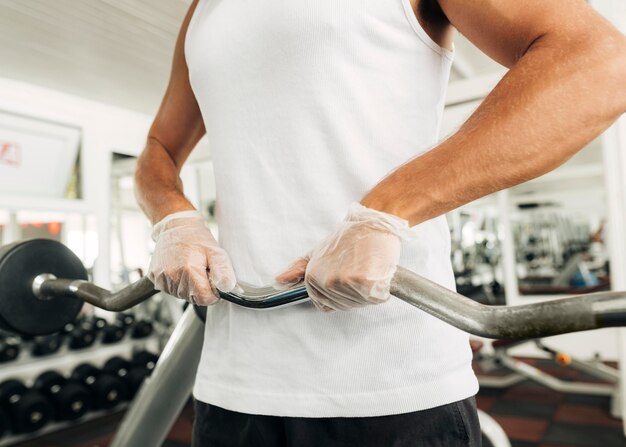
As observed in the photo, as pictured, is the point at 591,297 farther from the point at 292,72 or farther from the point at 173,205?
the point at 173,205

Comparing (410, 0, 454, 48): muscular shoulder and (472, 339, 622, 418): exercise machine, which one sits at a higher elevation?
(410, 0, 454, 48): muscular shoulder

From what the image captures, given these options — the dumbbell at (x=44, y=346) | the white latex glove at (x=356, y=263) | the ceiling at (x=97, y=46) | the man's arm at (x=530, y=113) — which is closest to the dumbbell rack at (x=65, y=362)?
the dumbbell at (x=44, y=346)

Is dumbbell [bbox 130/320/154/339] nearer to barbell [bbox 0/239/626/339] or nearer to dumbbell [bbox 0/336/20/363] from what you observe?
dumbbell [bbox 0/336/20/363]

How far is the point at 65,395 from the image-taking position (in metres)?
3.30

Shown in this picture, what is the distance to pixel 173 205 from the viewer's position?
0.80 m

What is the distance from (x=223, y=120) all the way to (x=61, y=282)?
363 millimetres

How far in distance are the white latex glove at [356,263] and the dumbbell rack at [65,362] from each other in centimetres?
337

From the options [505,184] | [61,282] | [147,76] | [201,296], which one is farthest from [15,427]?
[505,184]

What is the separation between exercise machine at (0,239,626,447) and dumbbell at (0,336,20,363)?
2.93 meters

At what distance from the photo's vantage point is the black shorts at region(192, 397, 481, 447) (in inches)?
21.7

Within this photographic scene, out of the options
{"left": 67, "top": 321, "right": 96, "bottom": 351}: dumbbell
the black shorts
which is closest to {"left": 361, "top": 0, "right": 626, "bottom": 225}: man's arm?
the black shorts

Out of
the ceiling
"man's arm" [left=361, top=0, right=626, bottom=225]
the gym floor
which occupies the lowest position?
the gym floor

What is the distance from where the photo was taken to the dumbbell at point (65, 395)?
3.29 metres

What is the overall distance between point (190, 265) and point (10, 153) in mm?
3863
